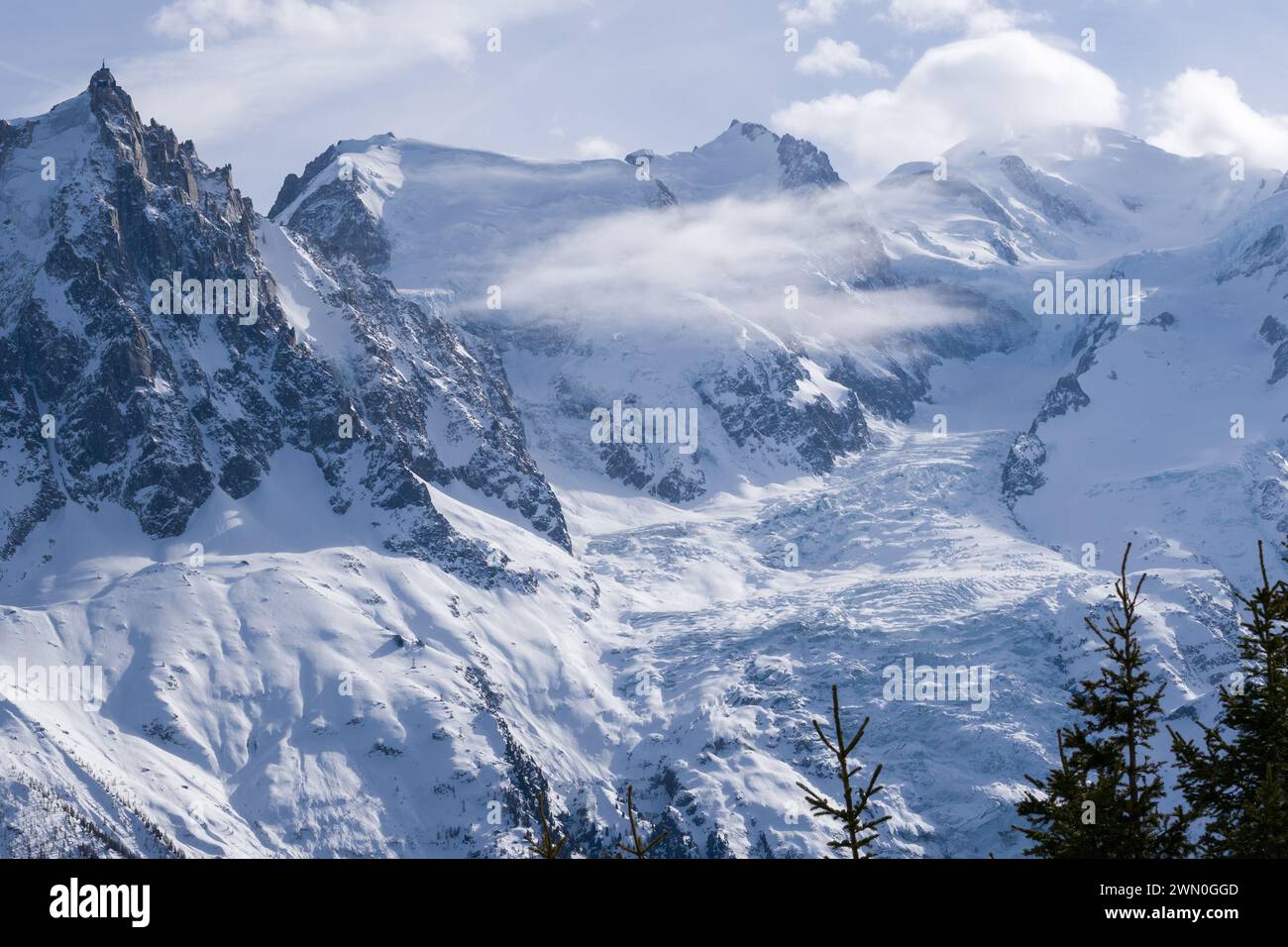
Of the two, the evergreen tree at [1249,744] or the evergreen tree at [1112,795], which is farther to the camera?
the evergreen tree at [1249,744]

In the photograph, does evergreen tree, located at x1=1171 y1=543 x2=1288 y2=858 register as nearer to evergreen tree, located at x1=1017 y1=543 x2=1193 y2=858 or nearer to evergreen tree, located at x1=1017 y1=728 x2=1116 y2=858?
evergreen tree, located at x1=1017 y1=543 x2=1193 y2=858

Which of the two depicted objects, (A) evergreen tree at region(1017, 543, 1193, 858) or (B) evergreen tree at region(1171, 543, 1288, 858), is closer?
(A) evergreen tree at region(1017, 543, 1193, 858)

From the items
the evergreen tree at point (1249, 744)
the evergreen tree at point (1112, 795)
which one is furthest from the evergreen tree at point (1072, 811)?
the evergreen tree at point (1249, 744)

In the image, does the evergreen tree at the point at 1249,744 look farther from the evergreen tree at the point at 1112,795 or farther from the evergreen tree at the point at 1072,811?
the evergreen tree at the point at 1072,811

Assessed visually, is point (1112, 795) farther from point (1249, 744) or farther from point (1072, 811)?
point (1249, 744)

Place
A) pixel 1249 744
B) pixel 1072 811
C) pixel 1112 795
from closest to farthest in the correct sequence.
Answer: pixel 1112 795
pixel 1072 811
pixel 1249 744

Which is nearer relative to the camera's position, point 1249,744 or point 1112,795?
point 1112,795

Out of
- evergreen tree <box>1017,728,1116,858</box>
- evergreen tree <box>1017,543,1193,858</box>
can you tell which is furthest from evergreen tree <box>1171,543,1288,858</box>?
evergreen tree <box>1017,728,1116,858</box>

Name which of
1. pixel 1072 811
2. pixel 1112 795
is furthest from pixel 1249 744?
pixel 1072 811

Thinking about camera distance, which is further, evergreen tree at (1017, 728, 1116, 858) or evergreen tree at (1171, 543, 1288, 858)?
evergreen tree at (1171, 543, 1288, 858)

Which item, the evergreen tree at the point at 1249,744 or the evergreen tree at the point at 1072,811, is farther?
the evergreen tree at the point at 1249,744
